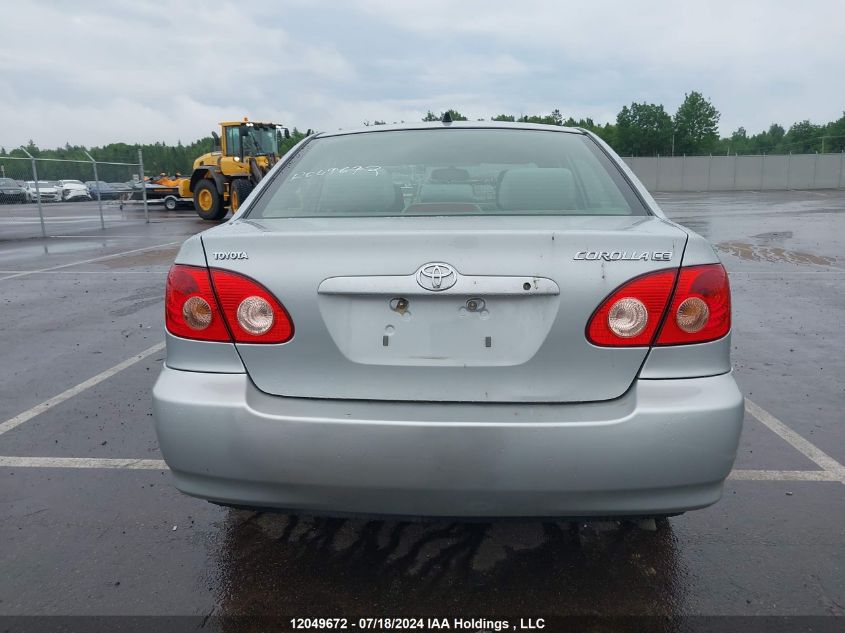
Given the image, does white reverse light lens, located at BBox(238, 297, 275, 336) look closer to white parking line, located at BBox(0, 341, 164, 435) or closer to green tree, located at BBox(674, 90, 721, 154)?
white parking line, located at BBox(0, 341, 164, 435)

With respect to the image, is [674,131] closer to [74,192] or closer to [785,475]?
[74,192]

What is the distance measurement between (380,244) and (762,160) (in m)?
62.6

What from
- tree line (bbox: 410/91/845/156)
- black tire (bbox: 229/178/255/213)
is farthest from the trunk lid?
tree line (bbox: 410/91/845/156)

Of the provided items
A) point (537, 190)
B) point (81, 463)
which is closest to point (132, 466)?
point (81, 463)

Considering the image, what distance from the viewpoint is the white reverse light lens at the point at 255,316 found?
2025 millimetres

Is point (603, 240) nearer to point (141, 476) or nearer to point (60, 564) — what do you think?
point (60, 564)

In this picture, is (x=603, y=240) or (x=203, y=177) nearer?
(x=603, y=240)

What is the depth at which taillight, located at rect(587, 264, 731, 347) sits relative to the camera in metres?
1.95

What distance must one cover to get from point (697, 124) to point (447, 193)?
111915mm

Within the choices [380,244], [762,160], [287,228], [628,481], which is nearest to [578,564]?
[628,481]

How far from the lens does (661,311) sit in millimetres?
1968

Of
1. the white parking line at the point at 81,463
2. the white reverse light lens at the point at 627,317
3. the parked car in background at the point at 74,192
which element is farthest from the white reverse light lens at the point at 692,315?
the parked car in background at the point at 74,192

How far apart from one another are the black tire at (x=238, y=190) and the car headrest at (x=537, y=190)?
16.6 m

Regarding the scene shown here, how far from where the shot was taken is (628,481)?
191cm
